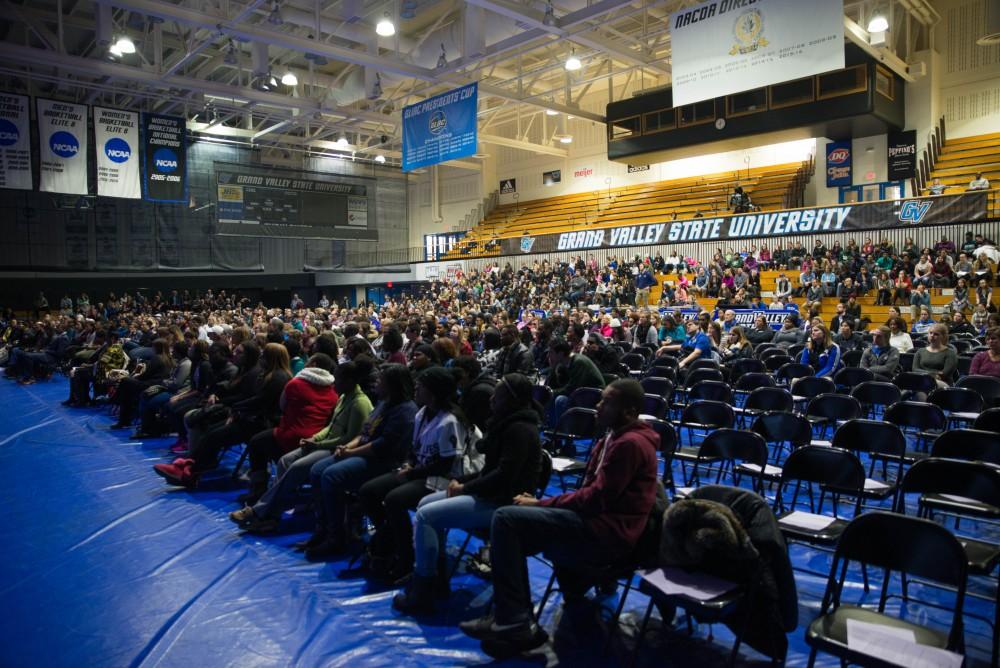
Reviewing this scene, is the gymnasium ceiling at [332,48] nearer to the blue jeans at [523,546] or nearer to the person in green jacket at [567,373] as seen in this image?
the person in green jacket at [567,373]

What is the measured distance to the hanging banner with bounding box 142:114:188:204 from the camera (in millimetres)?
15703

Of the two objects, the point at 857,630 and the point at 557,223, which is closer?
the point at 857,630

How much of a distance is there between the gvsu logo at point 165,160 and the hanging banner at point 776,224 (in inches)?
499

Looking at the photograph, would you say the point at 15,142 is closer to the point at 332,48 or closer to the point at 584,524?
the point at 332,48

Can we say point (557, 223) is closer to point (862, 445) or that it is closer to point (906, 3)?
point (906, 3)

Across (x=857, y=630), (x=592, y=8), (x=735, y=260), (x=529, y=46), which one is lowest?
(x=857, y=630)

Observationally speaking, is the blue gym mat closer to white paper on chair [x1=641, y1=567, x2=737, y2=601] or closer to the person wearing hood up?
the person wearing hood up

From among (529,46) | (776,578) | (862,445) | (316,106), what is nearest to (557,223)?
(529,46)

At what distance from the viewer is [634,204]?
82.3 feet

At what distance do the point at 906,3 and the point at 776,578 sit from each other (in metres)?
20.2

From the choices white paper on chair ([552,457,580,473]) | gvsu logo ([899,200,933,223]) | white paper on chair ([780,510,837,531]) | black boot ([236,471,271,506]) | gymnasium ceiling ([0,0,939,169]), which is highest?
gymnasium ceiling ([0,0,939,169])

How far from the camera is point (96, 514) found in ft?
17.4

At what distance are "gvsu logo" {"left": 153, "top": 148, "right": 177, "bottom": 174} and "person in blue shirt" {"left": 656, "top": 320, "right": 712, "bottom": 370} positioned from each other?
13185mm

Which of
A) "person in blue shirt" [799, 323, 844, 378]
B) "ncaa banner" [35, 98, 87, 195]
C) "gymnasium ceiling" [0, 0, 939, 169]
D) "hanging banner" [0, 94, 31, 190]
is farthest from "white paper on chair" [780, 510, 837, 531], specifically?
"ncaa banner" [35, 98, 87, 195]
